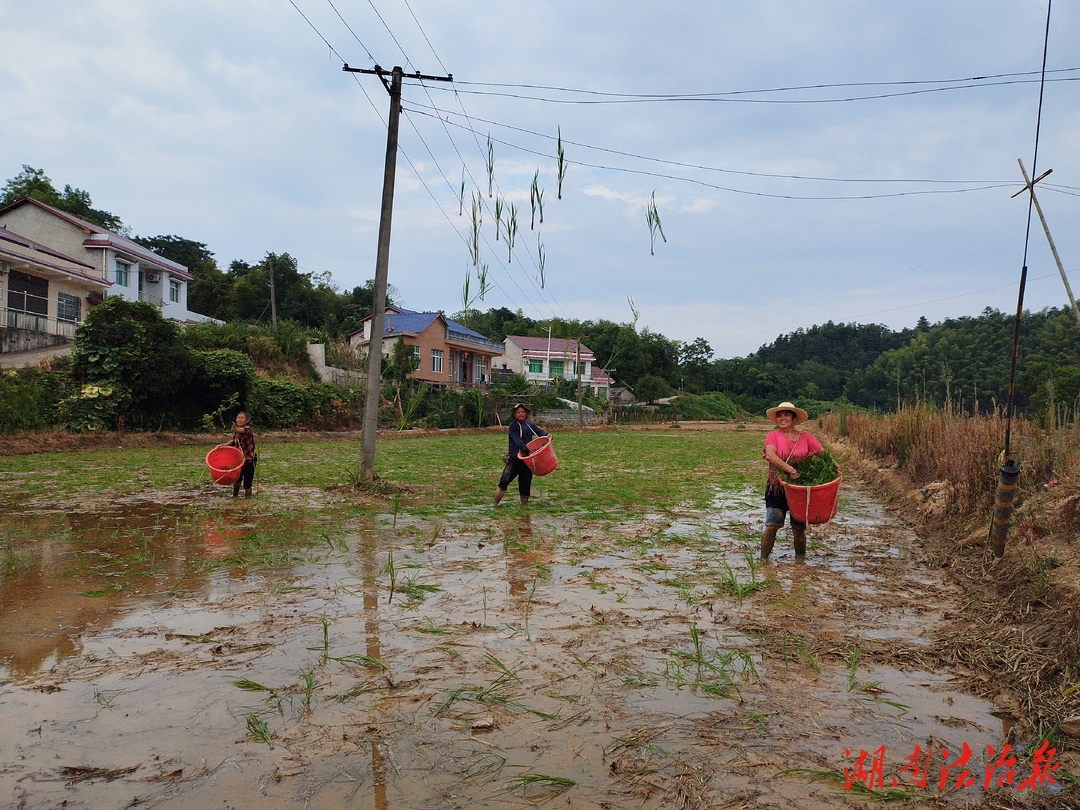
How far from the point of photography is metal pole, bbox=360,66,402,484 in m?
12.5

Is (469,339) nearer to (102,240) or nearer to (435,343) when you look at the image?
(435,343)

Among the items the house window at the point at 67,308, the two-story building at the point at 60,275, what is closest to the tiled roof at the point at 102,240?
the two-story building at the point at 60,275

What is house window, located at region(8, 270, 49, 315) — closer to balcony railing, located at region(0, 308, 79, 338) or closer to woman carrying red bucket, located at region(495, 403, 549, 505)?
balcony railing, located at region(0, 308, 79, 338)

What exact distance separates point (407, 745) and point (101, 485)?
1133 centimetres

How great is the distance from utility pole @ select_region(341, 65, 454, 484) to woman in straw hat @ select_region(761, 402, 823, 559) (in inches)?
279

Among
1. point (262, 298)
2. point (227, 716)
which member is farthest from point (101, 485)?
point (262, 298)

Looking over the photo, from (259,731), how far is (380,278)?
32.5 ft

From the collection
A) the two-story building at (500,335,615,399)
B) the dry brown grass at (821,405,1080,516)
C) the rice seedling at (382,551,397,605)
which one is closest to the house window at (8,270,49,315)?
the rice seedling at (382,551,397,605)

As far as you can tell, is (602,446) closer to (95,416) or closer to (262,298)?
(95,416)

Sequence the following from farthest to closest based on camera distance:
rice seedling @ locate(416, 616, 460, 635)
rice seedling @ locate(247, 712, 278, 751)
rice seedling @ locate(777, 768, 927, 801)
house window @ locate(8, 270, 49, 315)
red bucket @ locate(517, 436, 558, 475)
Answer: house window @ locate(8, 270, 49, 315), red bucket @ locate(517, 436, 558, 475), rice seedling @ locate(416, 616, 460, 635), rice seedling @ locate(247, 712, 278, 751), rice seedling @ locate(777, 768, 927, 801)

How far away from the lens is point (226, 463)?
11602 millimetres

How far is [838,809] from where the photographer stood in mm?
2912

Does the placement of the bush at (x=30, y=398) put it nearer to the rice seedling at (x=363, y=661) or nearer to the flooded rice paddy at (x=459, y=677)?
the flooded rice paddy at (x=459, y=677)

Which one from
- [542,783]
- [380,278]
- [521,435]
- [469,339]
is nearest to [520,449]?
[521,435]
